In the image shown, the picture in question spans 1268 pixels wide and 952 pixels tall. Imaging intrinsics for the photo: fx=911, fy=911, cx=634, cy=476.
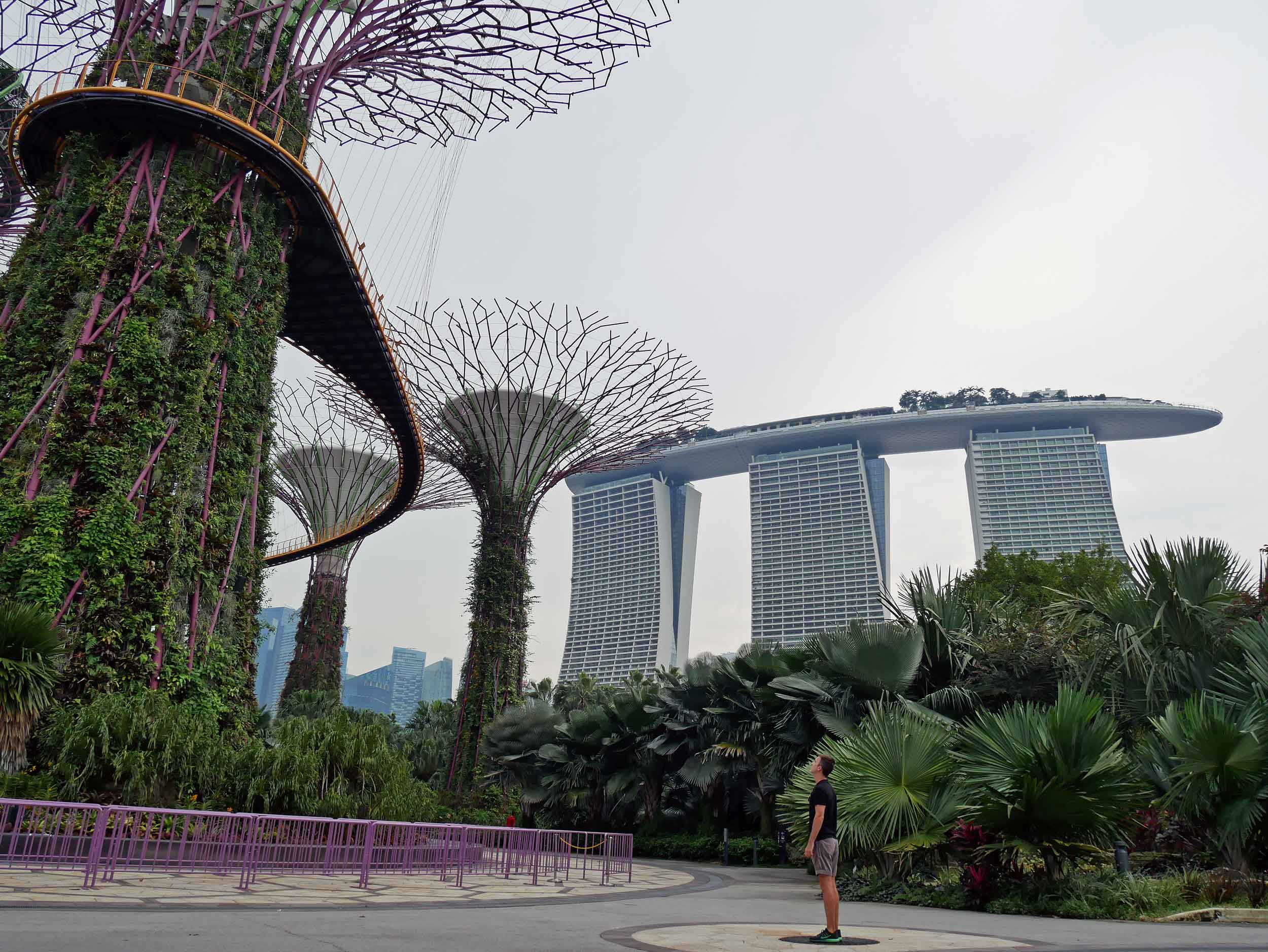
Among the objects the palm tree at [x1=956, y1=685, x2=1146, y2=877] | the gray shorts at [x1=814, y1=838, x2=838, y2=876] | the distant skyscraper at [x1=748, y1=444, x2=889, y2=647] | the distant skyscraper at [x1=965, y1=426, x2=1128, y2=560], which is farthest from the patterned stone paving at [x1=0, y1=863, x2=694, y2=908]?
the distant skyscraper at [x1=965, y1=426, x2=1128, y2=560]

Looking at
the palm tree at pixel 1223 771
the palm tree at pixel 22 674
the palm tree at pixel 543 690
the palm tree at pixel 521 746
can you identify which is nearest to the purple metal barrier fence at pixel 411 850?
the palm tree at pixel 22 674

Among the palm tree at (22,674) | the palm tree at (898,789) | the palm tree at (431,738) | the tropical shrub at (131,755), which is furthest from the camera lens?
the palm tree at (431,738)

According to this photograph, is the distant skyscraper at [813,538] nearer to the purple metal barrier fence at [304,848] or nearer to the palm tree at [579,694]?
the palm tree at [579,694]

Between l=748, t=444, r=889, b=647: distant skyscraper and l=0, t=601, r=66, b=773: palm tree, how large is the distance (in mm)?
123005

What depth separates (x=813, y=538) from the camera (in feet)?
460

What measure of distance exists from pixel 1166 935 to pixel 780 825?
1470 cm

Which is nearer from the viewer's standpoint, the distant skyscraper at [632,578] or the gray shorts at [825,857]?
the gray shorts at [825,857]

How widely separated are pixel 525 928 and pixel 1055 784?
19.1ft

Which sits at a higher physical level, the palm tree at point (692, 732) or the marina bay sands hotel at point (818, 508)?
the marina bay sands hotel at point (818, 508)

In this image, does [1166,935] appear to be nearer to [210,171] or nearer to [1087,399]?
[210,171]

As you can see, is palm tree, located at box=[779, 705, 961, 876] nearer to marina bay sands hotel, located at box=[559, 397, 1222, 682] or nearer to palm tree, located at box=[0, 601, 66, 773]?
palm tree, located at box=[0, 601, 66, 773]

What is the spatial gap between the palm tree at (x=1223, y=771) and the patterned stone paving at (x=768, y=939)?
441 cm

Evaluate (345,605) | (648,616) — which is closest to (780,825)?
(345,605)

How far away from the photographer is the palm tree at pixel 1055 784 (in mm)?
9445
